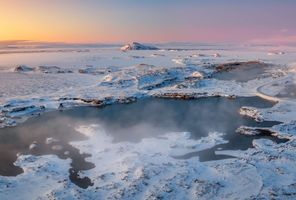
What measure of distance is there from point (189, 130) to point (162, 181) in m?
7.69

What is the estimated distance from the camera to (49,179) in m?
15.7

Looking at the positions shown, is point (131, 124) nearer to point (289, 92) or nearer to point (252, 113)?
point (252, 113)

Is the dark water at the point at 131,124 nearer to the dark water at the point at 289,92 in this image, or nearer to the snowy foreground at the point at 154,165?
the snowy foreground at the point at 154,165

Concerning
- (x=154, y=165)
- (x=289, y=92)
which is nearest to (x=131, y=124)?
(x=154, y=165)

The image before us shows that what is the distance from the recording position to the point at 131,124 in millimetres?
23922

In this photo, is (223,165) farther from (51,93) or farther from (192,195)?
(51,93)

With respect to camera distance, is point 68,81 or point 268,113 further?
point 68,81

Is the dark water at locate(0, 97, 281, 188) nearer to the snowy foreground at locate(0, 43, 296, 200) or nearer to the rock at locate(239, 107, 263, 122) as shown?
the rock at locate(239, 107, 263, 122)

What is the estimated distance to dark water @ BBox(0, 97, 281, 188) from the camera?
18.7 m

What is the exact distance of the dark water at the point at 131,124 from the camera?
1866 centimetres

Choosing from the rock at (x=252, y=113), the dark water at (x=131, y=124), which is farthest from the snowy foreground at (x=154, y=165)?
the dark water at (x=131, y=124)

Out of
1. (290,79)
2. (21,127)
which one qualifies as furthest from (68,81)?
(290,79)

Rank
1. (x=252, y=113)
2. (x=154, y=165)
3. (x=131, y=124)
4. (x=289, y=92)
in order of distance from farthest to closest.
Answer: (x=289, y=92), (x=252, y=113), (x=131, y=124), (x=154, y=165)

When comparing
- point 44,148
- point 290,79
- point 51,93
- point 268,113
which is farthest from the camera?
point 290,79
